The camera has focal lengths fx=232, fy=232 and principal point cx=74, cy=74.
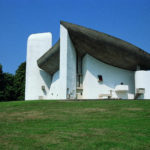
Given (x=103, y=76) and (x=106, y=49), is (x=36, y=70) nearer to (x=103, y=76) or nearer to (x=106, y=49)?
(x=103, y=76)

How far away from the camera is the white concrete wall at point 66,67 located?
2141 cm

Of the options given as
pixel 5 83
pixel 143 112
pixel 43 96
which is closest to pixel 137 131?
pixel 143 112

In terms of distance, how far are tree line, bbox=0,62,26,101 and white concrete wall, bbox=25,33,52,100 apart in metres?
10.9

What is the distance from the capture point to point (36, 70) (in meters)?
29.0

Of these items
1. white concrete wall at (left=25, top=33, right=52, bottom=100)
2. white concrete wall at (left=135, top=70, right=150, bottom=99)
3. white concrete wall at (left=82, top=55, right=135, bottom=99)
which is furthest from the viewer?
white concrete wall at (left=25, top=33, right=52, bottom=100)

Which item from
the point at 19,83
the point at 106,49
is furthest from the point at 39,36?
the point at 19,83

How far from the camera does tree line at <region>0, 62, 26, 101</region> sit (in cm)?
3875

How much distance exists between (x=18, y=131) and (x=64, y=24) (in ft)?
A: 50.2

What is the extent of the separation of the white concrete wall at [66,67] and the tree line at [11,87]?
750 inches

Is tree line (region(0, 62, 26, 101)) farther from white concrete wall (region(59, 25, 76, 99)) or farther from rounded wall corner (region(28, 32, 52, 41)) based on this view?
white concrete wall (region(59, 25, 76, 99))

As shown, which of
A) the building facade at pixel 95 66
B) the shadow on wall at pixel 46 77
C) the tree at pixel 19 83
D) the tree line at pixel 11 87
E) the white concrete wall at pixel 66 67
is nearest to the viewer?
the white concrete wall at pixel 66 67

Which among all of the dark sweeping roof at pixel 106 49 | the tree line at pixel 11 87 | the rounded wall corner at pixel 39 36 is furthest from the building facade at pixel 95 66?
the tree line at pixel 11 87

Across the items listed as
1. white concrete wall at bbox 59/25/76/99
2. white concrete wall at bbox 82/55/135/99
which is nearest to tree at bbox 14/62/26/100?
white concrete wall at bbox 82/55/135/99

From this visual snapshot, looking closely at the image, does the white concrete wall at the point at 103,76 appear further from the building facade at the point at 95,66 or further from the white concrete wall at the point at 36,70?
the white concrete wall at the point at 36,70
